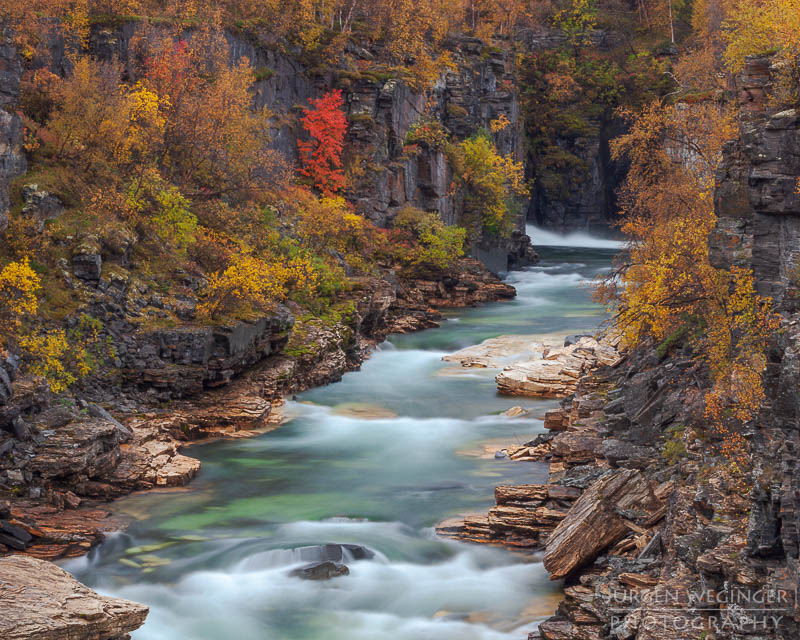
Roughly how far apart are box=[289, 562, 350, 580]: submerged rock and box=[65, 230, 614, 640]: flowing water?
0.58 feet

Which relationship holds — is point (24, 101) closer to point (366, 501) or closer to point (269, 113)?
point (269, 113)

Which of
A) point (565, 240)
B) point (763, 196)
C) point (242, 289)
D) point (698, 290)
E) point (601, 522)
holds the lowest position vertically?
point (601, 522)

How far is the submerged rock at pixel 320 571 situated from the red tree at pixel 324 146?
29.1m

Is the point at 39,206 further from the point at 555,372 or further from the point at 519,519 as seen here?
the point at 555,372

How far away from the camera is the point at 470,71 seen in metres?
56.6

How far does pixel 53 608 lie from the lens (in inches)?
447

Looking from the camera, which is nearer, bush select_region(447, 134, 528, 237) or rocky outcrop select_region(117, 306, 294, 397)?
rocky outcrop select_region(117, 306, 294, 397)

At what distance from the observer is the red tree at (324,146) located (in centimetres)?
4209

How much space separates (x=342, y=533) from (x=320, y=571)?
1.84 meters

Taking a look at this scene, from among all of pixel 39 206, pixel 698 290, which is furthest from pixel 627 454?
pixel 39 206

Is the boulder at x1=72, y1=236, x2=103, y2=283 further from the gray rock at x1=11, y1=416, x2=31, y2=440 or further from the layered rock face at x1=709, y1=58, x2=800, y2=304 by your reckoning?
the layered rock face at x1=709, y1=58, x2=800, y2=304

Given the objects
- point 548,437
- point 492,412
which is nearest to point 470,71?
point 492,412

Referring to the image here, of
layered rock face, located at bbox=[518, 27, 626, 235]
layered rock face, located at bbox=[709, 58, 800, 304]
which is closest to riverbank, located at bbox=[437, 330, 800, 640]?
layered rock face, located at bbox=[709, 58, 800, 304]

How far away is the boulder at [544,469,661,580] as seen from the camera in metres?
13.7
